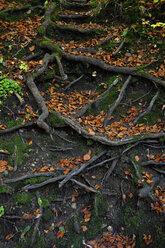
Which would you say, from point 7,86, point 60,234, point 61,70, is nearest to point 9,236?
point 60,234

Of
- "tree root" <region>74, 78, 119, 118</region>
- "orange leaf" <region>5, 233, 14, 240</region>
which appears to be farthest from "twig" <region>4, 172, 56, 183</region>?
"tree root" <region>74, 78, 119, 118</region>

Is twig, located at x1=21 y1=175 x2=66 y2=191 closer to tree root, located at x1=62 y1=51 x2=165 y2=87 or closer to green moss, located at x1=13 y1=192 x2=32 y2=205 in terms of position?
green moss, located at x1=13 y1=192 x2=32 y2=205

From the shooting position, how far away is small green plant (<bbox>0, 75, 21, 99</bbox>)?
484 centimetres

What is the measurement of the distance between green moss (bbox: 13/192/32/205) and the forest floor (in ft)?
0.06

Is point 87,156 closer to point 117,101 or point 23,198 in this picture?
point 23,198

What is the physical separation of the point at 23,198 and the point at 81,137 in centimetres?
191

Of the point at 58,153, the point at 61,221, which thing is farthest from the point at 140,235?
the point at 58,153

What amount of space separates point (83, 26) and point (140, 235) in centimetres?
706

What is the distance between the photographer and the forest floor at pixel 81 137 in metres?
3.98

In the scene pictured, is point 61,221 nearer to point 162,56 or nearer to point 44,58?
point 44,58

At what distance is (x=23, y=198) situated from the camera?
3938 millimetres

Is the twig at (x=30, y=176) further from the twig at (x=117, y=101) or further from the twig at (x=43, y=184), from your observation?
the twig at (x=117, y=101)

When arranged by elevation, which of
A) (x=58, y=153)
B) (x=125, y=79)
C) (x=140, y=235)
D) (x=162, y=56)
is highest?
(x=162, y=56)

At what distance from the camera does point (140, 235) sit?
13.1 feet
